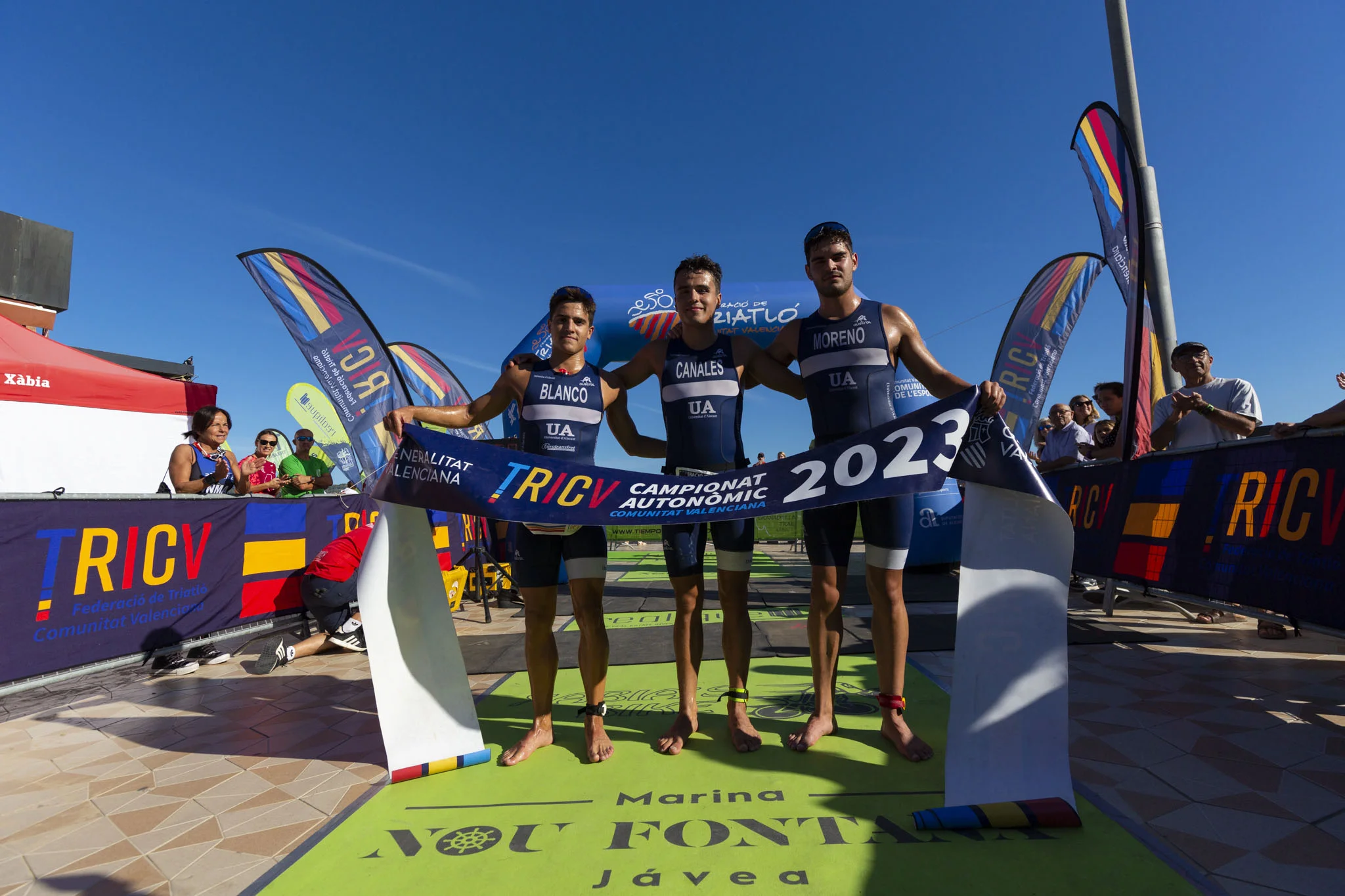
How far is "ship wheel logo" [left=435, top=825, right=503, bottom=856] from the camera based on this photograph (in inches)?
72.3

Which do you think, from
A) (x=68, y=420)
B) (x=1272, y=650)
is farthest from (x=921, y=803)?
(x=68, y=420)

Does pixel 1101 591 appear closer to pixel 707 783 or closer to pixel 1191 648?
pixel 1191 648

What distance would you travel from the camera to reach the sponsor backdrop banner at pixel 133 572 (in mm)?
3385

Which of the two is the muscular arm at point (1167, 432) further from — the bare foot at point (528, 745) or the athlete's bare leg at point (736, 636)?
the bare foot at point (528, 745)

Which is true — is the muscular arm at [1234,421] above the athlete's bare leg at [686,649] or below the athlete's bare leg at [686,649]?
above

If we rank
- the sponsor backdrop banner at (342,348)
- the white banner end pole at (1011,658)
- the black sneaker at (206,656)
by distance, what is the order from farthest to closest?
the sponsor backdrop banner at (342,348), the black sneaker at (206,656), the white banner end pole at (1011,658)

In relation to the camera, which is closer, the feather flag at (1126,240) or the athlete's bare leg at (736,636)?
the athlete's bare leg at (736,636)

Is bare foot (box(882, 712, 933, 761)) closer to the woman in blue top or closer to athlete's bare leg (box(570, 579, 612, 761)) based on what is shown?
athlete's bare leg (box(570, 579, 612, 761))

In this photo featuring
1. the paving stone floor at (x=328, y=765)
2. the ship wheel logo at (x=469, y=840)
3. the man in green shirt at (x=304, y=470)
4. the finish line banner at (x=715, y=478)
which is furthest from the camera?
the man in green shirt at (x=304, y=470)

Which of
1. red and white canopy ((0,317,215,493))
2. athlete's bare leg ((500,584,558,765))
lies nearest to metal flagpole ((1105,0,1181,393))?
athlete's bare leg ((500,584,558,765))

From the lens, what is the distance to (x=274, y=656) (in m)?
4.28

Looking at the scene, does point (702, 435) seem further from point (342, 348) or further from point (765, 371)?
point (342, 348)

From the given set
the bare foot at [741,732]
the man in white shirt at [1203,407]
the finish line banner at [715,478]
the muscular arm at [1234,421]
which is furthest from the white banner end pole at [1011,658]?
the muscular arm at [1234,421]

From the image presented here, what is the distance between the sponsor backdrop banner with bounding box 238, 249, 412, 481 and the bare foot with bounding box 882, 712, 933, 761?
21.0ft
